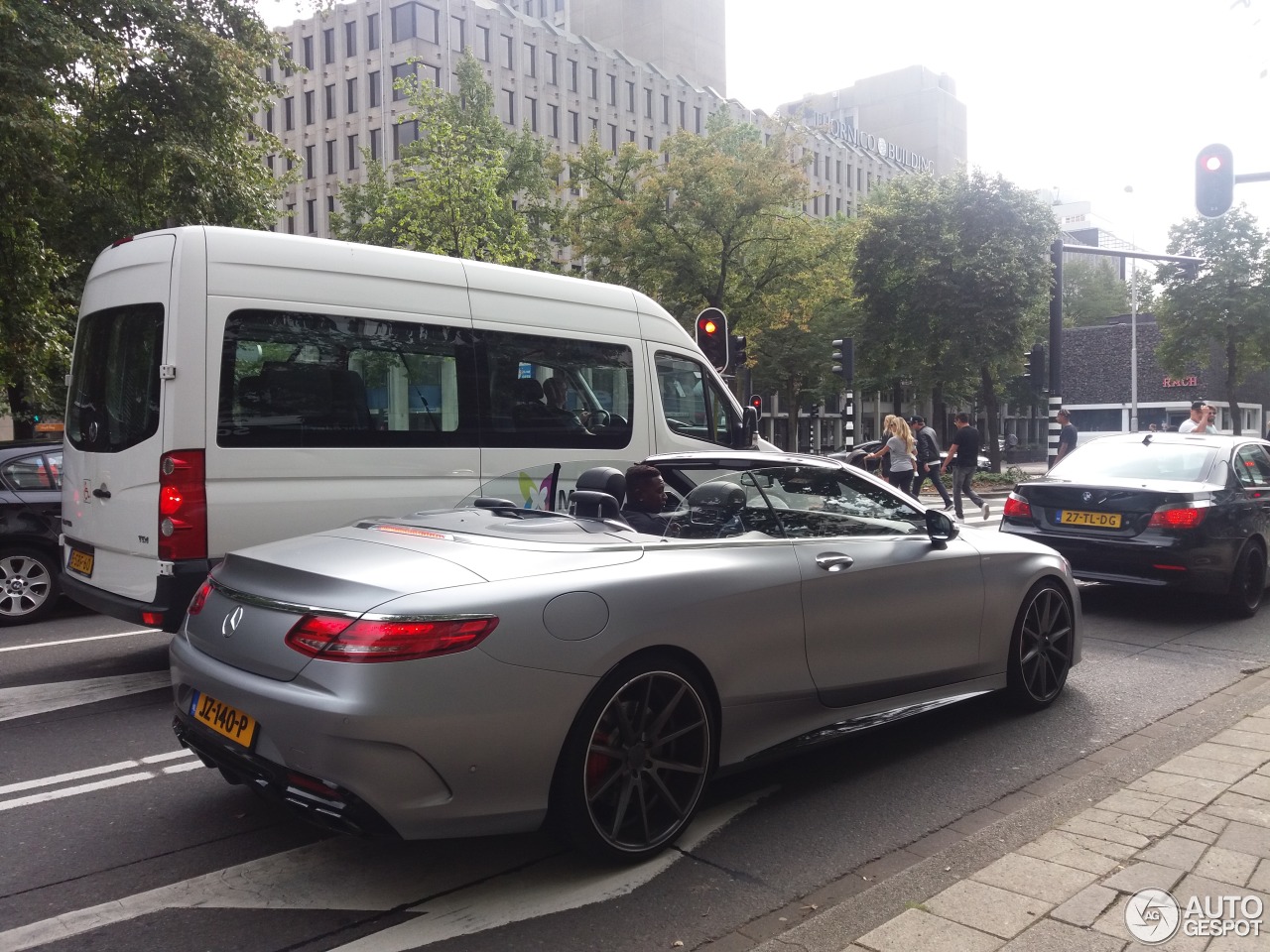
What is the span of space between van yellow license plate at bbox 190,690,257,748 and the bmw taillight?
7.03 meters

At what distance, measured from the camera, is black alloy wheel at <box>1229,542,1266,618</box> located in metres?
8.39

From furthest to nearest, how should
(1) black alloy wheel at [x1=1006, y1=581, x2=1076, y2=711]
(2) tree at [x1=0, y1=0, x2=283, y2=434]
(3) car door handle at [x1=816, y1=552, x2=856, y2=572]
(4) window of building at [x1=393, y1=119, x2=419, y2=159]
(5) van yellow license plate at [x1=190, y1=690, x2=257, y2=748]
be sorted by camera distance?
(4) window of building at [x1=393, y1=119, x2=419, y2=159] < (2) tree at [x1=0, y1=0, x2=283, y2=434] < (1) black alloy wheel at [x1=1006, y1=581, x2=1076, y2=711] < (3) car door handle at [x1=816, y1=552, x2=856, y2=572] < (5) van yellow license plate at [x1=190, y1=690, x2=257, y2=748]

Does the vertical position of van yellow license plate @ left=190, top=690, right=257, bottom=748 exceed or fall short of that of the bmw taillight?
it falls short

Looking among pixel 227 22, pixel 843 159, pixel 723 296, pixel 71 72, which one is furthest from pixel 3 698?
pixel 843 159

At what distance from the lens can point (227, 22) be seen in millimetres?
15930

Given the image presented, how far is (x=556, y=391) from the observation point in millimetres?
8055

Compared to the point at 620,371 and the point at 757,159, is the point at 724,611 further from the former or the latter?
the point at 757,159

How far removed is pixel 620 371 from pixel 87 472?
3915 mm

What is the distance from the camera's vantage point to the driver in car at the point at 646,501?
14.0 feet

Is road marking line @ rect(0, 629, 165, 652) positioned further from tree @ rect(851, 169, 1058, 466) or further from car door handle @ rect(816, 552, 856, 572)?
tree @ rect(851, 169, 1058, 466)

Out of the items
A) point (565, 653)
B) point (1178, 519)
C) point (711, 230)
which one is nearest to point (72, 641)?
point (565, 653)

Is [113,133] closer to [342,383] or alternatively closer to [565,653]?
[342,383]

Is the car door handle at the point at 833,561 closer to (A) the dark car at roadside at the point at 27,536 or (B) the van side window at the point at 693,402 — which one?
(B) the van side window at the point at 693,402

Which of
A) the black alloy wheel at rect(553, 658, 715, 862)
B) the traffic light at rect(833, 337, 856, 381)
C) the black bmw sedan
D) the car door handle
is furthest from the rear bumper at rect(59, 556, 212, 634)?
the traffic light at rect(833, 337, 856, 381)
